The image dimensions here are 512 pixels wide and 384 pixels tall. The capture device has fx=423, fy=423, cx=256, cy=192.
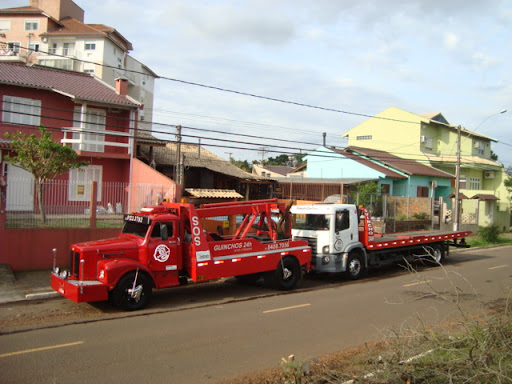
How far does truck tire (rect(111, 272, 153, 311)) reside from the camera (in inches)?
367

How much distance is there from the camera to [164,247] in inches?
404

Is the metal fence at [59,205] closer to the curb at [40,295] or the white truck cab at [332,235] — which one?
the curb at [40,295]

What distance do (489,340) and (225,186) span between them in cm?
2401

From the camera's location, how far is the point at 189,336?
774 centimetres

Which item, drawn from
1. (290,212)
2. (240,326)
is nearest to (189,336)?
(240,326)

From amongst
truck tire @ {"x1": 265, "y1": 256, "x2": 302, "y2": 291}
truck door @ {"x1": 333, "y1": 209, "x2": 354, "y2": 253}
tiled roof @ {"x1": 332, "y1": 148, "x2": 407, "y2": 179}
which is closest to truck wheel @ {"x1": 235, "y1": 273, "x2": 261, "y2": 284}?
truck tire @ {"x1": 265, "y1": 256, "x2": 302, "y2": 291}

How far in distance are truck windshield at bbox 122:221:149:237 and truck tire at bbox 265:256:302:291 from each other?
373cm

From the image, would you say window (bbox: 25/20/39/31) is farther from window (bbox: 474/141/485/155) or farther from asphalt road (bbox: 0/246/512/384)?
window (bbox: 474/141/485/155)

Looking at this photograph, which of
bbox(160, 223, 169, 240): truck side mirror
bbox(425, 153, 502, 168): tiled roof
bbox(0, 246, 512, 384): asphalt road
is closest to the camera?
bbox(0, 246, 512, 384): asphalt road

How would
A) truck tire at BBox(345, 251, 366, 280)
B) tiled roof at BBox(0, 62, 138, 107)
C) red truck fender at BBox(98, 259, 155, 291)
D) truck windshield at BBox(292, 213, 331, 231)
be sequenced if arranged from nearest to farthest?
red truck fender at BBox(98, 259, 155, 291)
truck windshield at BBox(292, 213, 331, 231)
truck tire at BBox(345, 251, 366, 280)
tiled roof at BBox(0, 62, 138, 107)

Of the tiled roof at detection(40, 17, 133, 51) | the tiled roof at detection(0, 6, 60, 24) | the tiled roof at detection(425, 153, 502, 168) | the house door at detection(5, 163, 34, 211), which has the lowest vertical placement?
the house door at detection(5, 163, 34, 211)

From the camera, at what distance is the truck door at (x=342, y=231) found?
13.4m

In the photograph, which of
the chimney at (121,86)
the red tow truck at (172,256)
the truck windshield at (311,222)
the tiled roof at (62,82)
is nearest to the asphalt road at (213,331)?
the red tow truck at (172,256)

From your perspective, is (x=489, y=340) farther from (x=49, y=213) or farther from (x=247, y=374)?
(x=49, y=213)
